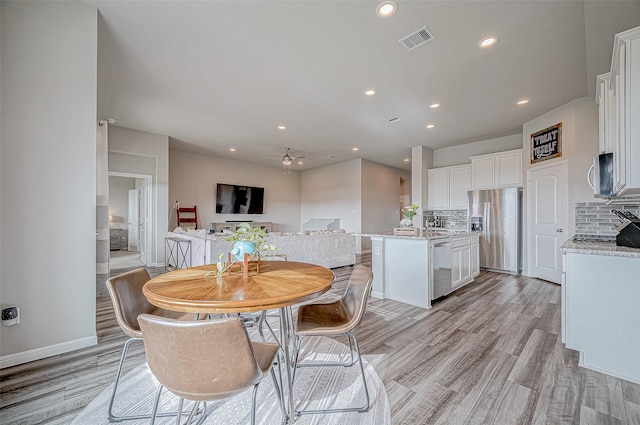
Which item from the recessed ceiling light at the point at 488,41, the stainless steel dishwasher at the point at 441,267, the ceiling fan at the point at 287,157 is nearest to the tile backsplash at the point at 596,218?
the stainless steel dishwasher at the point at 441,267

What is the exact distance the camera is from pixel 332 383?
1759 millimetres

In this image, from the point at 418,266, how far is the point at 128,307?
294 centimetres

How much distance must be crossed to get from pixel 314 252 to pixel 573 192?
4.31 metres

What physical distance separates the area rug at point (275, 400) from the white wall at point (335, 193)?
20.4 feet

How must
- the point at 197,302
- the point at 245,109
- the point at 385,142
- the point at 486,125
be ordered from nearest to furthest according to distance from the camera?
the point at 197,302
the point at 245,109
the point at 486,125
the point at 385,142

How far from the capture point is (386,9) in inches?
86.6

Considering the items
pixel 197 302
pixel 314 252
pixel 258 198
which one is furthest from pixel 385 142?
pixel 197 302

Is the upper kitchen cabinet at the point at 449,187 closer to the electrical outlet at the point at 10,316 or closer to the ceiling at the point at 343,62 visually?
the ceiling at the point at 343,62

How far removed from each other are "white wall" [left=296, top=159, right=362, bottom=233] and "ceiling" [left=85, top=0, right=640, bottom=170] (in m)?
3.00

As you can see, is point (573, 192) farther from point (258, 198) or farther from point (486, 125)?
point (258, 198)

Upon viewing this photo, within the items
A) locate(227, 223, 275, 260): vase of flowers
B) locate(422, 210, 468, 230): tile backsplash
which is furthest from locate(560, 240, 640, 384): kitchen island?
locate(422, 210, 468, 230): tile backsplash

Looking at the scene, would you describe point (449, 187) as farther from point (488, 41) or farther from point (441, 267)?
point (488, 41)

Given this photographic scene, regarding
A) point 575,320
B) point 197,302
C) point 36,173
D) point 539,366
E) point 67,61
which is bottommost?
point 539,366

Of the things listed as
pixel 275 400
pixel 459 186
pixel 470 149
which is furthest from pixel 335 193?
pixel 275 400
